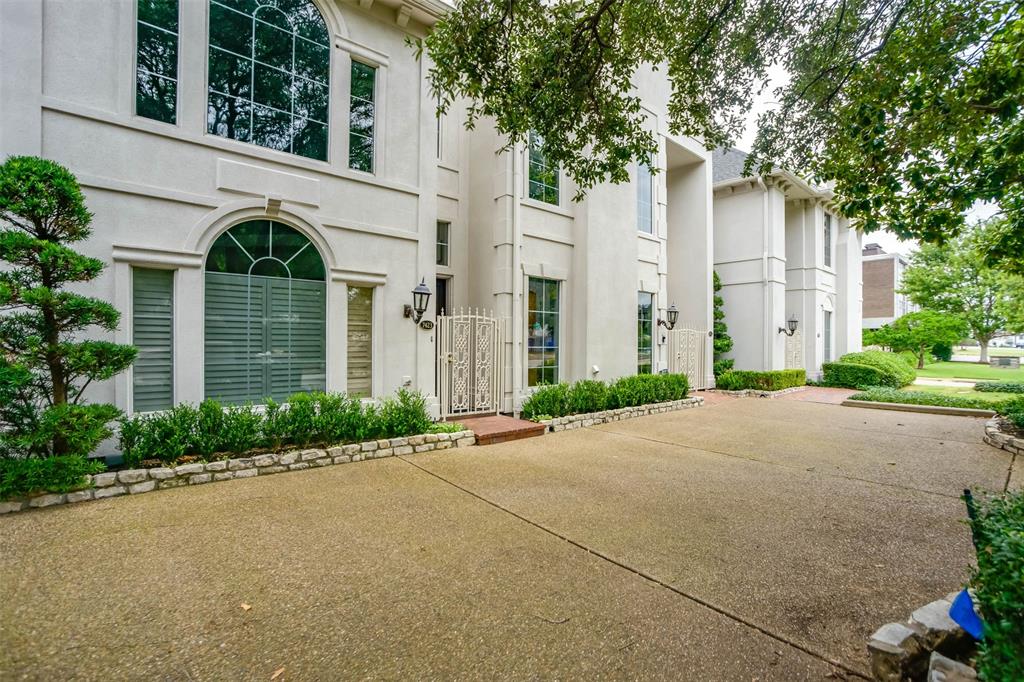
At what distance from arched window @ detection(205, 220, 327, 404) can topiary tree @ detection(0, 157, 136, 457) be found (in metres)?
1.46

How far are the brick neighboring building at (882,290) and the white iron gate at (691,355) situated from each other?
106 feet

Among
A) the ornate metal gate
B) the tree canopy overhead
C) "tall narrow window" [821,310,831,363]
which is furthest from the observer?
"tall narrow window" [821,310,831,363]

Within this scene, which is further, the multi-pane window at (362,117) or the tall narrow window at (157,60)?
the multi-pane window at (362,117)

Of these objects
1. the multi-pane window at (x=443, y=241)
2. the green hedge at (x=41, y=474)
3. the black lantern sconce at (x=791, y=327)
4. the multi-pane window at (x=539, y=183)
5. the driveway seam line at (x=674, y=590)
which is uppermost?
the multi-pane window at (x=539, y=183)

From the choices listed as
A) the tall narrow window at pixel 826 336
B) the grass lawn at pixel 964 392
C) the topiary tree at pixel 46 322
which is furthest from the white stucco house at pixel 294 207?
the tall narrow window at pixel 826 336

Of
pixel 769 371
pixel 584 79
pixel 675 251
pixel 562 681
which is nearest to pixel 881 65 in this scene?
pixel 584 79

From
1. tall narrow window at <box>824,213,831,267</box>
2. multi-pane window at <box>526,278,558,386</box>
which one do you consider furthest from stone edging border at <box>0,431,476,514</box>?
tall narrow window at <box>824,213,831,267</box>

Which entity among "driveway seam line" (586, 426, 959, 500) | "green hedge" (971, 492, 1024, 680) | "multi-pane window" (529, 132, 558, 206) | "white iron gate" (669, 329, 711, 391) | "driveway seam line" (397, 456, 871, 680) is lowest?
"driveway seam line" (397, 456, 871, 680)

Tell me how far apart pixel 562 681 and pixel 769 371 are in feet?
46.0

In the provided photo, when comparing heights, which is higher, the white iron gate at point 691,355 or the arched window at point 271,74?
the arched window at point 271,74

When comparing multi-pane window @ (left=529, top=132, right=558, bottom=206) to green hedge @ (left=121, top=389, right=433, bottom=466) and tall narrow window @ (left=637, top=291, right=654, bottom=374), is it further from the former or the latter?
green hedge @ (left=121, top=389, right=433, bottom=466)

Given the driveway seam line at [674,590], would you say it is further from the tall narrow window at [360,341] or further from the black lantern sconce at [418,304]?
the black lantern sconce at [418,304]

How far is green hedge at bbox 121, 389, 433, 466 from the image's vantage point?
16.6 feet

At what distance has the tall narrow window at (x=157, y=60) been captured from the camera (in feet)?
18.6
